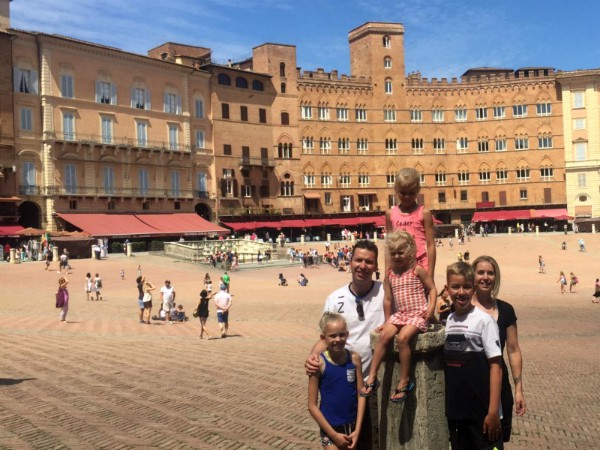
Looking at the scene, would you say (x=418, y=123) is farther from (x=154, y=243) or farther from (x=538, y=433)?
(x=538, y=433)

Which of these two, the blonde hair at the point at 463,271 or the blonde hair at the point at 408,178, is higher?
the blonde hair at the point at 408,178

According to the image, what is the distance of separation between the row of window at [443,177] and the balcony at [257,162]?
4370 mm

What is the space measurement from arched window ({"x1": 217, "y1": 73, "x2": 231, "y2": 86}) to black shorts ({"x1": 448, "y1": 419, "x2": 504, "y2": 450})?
6167 cm

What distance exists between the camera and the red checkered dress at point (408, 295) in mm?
4852

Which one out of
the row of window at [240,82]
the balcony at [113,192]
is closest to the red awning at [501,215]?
the row of window at [240,82]

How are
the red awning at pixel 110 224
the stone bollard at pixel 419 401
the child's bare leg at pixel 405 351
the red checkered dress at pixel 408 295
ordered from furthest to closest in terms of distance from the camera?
the red awning at pixel 110 224 → the red checkered dress at pixel 408 295 → the stone bollard at pixel 419 401 → the child's bare leg at pixel 405 351

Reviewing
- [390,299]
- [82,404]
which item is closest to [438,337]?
[390,299]

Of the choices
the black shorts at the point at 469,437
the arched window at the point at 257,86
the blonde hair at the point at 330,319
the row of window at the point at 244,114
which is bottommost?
the black shorts at the point at 469,437

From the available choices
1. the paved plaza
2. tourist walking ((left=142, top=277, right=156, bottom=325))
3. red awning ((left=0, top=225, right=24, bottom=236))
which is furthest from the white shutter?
tourist walking ((left=142, top=277, right=156, bottom=325))

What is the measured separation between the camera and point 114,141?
5447 cm

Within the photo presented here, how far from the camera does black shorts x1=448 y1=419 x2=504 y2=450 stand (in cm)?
480

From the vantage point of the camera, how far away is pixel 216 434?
847 cm

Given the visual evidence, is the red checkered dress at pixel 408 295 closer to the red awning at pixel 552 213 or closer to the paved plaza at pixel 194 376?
the paved plaza at pixel 194 376

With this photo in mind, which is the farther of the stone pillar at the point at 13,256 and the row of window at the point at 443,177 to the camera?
the row of window at the point at 443,177
